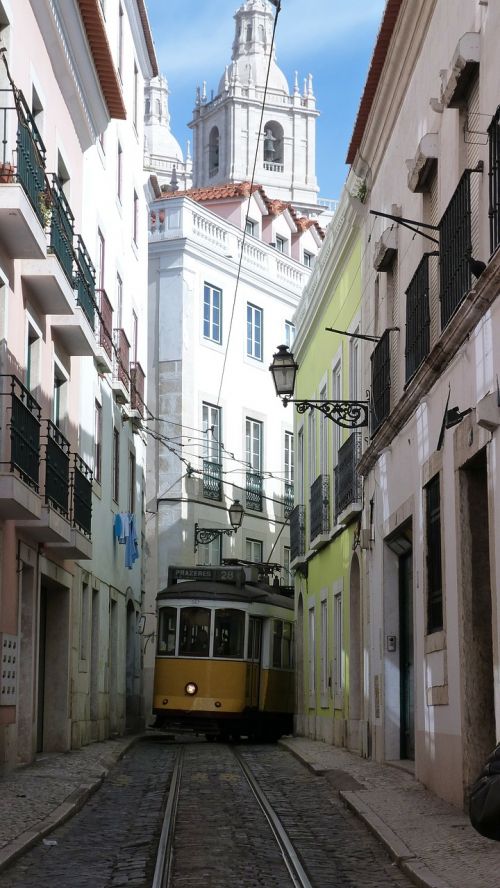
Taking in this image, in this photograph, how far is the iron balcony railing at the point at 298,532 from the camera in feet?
91.4

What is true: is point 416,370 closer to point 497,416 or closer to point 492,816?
point 497,416

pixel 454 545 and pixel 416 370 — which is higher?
pixel 416 370

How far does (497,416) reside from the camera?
33.6 feet

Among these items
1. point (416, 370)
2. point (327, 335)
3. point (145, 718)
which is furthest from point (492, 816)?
point (145, 718)

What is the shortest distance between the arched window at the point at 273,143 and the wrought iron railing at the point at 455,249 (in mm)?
78914

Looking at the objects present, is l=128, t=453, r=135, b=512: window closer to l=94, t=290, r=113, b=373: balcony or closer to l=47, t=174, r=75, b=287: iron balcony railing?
l=94, t=290, r=113, b=373: balcony

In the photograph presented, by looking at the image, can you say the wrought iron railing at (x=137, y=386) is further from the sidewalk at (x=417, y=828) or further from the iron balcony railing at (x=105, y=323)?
the sidewalk at (x=417, y=828)

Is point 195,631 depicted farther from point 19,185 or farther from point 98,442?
point 19,185

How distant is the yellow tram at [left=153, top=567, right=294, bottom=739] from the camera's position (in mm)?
24109

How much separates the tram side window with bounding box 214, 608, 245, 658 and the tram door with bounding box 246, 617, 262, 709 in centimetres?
29

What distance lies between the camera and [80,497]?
19469 mm

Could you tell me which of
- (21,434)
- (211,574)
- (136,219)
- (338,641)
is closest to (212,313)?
(136,219)

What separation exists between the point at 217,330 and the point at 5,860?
101ft

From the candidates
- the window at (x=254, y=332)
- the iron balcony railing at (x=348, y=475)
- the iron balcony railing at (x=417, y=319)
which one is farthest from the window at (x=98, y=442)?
the window at (x=254, y=332)
